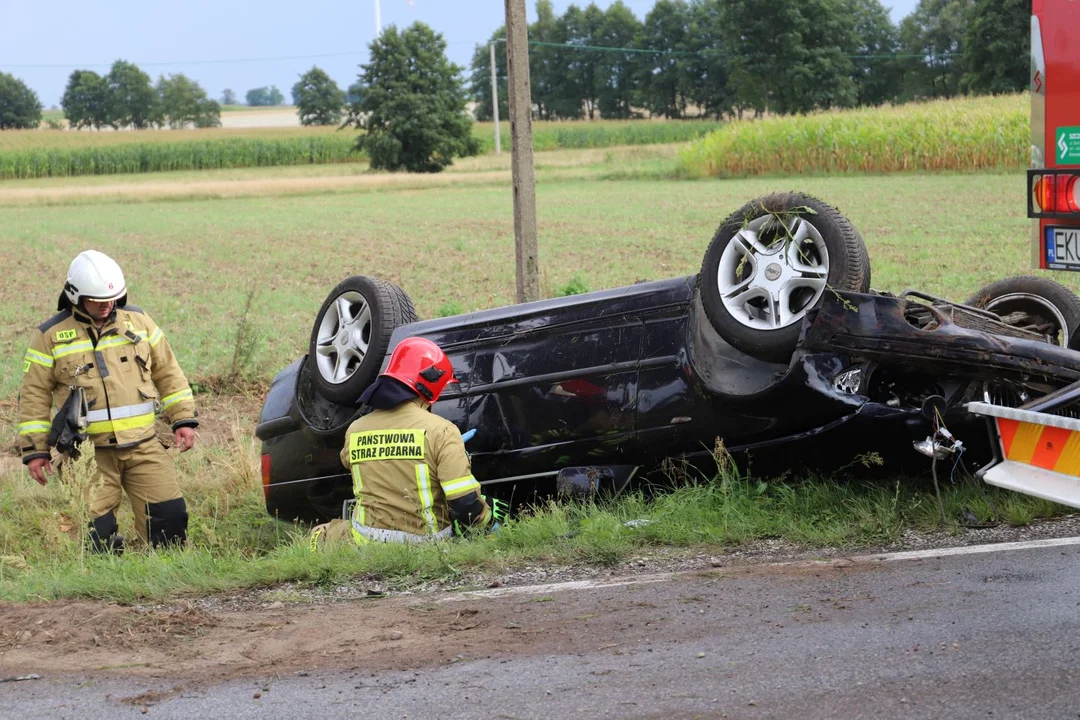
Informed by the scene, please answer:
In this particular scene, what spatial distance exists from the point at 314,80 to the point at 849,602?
5200 inches

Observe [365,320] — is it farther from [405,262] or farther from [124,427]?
[405,262]

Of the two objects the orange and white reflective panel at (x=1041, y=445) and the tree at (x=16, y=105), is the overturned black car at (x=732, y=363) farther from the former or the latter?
the tree at (x=16, y=105)

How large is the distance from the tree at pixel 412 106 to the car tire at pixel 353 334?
216 ft

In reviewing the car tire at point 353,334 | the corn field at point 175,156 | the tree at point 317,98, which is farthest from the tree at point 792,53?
the car tire at point 353,334

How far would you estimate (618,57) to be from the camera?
122750 millimetres

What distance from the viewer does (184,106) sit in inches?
4929

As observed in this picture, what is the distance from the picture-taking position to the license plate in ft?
20.4

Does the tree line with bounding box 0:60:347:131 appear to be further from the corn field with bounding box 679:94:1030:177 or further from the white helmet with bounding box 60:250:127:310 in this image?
the white helmet with bounding box 60:250:127:310

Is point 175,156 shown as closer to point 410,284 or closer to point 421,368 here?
point 410,284

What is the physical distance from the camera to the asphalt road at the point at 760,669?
3352 mm

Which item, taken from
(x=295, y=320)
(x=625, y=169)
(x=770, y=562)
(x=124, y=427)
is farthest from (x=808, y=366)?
(x=625, y=169)

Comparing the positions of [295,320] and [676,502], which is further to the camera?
[295,320]

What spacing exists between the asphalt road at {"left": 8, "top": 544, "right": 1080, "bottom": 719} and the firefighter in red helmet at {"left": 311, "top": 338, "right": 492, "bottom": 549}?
3.73ft

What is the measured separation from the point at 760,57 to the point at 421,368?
290ft
